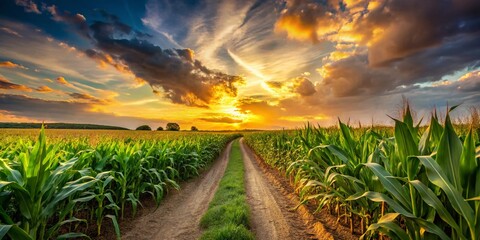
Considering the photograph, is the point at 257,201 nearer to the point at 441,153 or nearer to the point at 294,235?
the point at 294,235

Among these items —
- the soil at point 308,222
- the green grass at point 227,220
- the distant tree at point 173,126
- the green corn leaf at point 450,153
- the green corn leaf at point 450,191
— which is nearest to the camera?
the green corn leaf at point 450,191

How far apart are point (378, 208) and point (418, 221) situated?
61.8 inches

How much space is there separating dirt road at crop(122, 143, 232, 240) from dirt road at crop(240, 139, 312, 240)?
1.41 meters

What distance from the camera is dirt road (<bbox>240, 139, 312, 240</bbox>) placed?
18.3 ft

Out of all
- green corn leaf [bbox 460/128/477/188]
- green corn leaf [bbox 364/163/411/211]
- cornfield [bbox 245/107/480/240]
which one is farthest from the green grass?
green corn leaf [bbox 460/128/477/188]

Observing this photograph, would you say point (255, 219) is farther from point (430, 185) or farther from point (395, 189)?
point (430, 185)

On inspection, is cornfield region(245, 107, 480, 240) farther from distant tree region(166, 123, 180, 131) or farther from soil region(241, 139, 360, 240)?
distant tree region(166, 123, 180, 131)

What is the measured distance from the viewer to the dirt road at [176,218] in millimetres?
5672

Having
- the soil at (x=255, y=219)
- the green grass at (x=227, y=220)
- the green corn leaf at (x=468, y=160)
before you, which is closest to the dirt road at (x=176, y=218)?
the soil at (x=255, y=219)

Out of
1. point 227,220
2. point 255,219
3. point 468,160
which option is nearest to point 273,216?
point 255,219

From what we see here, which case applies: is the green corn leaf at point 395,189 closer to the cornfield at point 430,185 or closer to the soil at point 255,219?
the cornfield at point 430,185

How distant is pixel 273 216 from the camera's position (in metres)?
6.75

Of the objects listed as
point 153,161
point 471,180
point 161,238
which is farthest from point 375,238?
point 153,161

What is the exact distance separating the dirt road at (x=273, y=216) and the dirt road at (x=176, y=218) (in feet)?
4.64
